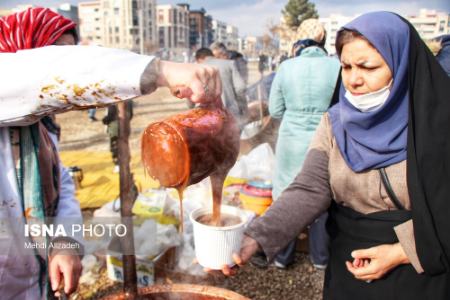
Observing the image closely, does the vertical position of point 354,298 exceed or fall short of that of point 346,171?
it falls short

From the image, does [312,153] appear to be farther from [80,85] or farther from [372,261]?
[80,85]

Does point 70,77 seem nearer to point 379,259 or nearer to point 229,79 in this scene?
point 379,259

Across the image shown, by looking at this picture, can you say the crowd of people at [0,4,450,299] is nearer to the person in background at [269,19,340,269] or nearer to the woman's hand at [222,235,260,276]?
the woman's hand at [222,235,260,276]

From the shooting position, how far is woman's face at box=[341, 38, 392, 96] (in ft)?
5.08

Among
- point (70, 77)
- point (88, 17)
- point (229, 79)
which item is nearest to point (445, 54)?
point (229, 79)

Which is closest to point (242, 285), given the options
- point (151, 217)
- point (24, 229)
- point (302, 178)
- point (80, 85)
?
point (151, 217)

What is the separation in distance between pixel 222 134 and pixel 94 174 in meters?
4.98

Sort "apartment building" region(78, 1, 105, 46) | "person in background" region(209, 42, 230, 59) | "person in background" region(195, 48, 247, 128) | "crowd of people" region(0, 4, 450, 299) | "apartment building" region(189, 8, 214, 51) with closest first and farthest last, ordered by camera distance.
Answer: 1. "crowd of people" region(0, 4, 450, 299)
2. "apartment building" region(78, 1, 105, 46)
3. "person in background" region(195, 48, 247, 128)
4. "person in background" region(209, 42, 230, 59)
5. "apartment building" region(189, 8, 214, 51)

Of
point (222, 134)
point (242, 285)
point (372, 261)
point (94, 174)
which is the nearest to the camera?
point (222, 134)

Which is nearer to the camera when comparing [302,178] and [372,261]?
[372,261]

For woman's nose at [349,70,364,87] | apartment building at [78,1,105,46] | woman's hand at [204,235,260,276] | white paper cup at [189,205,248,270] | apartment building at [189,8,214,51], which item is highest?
apartment building at [189,8,214,51]

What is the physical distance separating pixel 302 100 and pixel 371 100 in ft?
5.68

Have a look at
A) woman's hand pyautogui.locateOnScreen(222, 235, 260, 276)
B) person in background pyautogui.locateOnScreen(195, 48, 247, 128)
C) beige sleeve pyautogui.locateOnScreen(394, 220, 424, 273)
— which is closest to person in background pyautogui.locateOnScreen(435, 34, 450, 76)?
person in background pyautogui.locateOnScreen(195, 48, 247, 128)

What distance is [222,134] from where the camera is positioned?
1.26 metres
